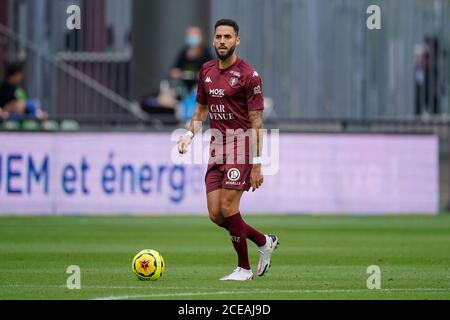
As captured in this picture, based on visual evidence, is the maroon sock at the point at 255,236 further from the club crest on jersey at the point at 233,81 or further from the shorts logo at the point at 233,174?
the club crest on jersey at the point at 233,81

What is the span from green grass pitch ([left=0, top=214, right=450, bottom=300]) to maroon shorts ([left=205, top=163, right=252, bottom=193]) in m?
0.93

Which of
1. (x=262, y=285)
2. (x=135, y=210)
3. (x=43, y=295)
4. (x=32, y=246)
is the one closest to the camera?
(x=43, y=295)

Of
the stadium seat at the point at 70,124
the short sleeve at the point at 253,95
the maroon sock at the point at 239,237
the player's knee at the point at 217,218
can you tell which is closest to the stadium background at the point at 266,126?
the stadium seat at the point at 70,124

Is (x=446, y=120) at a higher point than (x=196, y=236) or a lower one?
higher

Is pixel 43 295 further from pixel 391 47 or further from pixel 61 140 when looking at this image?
pixel 391 47

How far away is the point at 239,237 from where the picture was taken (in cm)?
1306

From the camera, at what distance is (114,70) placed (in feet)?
88.3

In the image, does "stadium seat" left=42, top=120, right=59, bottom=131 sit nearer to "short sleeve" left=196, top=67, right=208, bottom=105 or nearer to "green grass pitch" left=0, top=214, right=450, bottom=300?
"green grass pitch" left=0, top=214, right=450, bottom=300

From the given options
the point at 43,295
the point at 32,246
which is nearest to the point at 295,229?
the point at 32,246

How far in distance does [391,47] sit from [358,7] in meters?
1.06

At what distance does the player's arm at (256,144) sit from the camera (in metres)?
12.9

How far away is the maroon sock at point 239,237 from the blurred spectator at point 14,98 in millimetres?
11795

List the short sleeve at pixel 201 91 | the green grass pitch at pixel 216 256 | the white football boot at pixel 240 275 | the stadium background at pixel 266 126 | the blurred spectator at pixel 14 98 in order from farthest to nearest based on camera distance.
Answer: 1. the blurred spectator at pixel 14 98
2. the stadium background at pixel 266 126
3. the short sleeve at pixel 201 91
4. the white football boot at pixel 240 275
5. the green grass pitch at pixel 216 256

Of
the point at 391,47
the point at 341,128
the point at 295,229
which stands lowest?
the point at 295,229
